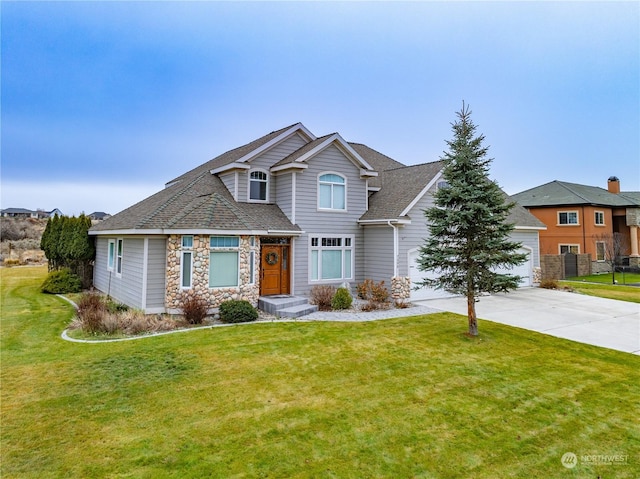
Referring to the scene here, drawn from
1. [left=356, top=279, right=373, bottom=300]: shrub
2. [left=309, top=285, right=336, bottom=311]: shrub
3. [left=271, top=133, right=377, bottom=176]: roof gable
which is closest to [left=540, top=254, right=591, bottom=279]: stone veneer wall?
[left=356, top=279, right=373, bottom=300]: shrub

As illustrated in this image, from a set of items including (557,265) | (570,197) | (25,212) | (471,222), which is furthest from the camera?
(25,212)

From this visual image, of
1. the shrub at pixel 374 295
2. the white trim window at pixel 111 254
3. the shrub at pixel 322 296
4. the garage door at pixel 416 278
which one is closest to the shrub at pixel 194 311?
the shrub at pixel 322 296

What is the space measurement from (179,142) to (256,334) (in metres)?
19.1

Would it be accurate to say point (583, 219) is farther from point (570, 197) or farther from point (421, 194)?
point (421, 194)

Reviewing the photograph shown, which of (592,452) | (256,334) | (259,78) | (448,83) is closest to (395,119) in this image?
(448,83)

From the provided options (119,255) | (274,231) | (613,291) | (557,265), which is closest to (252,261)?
(274,231)

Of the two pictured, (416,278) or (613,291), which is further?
(613,291)

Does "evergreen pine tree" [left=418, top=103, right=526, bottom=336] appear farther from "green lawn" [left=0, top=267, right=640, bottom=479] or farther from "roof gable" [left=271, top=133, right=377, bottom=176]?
"roof gable" [left=271, top=133, right=377, bottom=176]

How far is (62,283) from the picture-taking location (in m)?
17.7

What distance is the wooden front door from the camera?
572 inches

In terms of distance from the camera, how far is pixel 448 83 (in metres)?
20.9

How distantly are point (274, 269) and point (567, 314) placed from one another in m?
11.4

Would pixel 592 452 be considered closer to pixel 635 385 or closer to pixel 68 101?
pixel 635 385

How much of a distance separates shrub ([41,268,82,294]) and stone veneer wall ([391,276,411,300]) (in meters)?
16.6
